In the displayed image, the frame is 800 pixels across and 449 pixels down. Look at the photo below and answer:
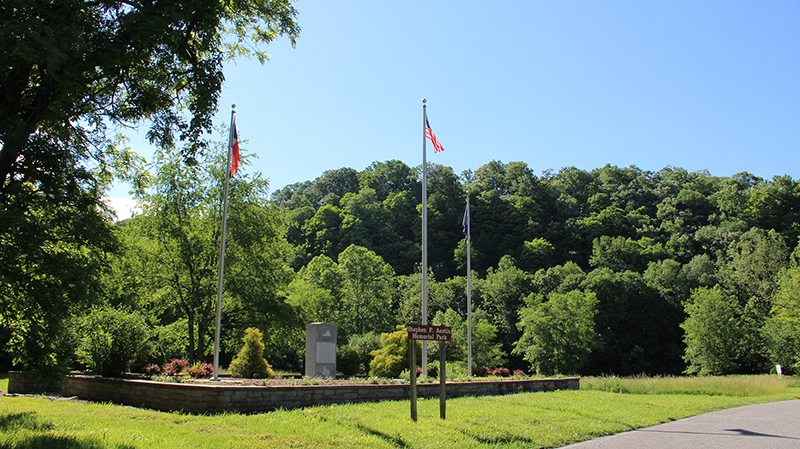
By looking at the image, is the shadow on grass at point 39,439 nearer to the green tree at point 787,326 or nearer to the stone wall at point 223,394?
the stone wall at point 223,394

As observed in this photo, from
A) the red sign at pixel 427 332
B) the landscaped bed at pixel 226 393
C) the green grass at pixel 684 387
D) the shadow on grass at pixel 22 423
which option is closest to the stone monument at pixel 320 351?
the landscaped bed at pixel 226 393

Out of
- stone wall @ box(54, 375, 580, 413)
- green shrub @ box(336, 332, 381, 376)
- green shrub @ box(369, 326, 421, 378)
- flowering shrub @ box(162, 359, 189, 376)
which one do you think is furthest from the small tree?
green shrub @ box(336, 332, 381, 376)

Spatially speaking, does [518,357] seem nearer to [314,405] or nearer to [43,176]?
[314,405]

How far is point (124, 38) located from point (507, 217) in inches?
2849

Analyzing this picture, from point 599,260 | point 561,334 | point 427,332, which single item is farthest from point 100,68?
point 599,260

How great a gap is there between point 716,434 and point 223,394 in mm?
9547

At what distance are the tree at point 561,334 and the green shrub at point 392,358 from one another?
34258 mm

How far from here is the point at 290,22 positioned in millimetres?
12000

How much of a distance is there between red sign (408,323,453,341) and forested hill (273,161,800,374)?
3535 centimetres

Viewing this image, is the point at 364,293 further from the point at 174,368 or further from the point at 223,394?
the point at 223,394

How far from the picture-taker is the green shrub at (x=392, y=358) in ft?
72.8

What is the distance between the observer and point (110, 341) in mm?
14891

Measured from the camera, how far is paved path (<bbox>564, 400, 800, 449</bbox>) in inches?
406

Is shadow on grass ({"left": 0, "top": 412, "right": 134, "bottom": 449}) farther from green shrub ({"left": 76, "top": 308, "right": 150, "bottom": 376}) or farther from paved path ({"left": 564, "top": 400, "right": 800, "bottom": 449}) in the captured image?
paved path ({"left": 564, "top": 400, "right": 800, "bottom": 449})
